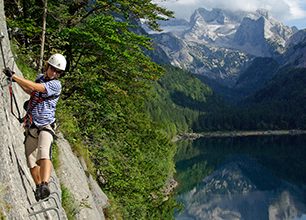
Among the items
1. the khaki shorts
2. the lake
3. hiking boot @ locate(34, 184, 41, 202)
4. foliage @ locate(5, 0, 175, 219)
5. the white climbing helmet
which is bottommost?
the lake

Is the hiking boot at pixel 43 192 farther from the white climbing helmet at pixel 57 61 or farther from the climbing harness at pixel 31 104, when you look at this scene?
the white climbing helmet at pixel 57 61

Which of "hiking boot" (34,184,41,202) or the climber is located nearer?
"hiking boot" (34,184,41,202)

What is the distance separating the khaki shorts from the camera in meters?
9.27

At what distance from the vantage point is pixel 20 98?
458 inches

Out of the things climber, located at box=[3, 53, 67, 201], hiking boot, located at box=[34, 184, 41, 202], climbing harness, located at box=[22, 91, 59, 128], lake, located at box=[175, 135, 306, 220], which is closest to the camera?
hiking boot, located at box=[34, 184, 41, 202]

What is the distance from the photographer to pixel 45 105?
933 cm

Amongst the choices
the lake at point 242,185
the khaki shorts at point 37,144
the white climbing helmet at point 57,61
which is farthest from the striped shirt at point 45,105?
the lake at point 242,185

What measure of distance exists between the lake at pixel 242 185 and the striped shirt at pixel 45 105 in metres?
76.5

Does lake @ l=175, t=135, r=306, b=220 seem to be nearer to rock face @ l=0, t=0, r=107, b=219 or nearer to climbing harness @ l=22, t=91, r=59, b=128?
rock face @ l=0, t=0, r=107, b=219

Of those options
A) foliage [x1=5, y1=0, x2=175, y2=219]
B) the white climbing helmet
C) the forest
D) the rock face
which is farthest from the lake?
the white climbing helmet

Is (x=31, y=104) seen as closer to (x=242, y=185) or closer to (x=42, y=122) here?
(x=42, y=122)

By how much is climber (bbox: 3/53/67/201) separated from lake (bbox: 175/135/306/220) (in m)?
76.2

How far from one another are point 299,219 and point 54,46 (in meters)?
77.8

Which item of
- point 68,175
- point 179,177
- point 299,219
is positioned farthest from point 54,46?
point 179,177
